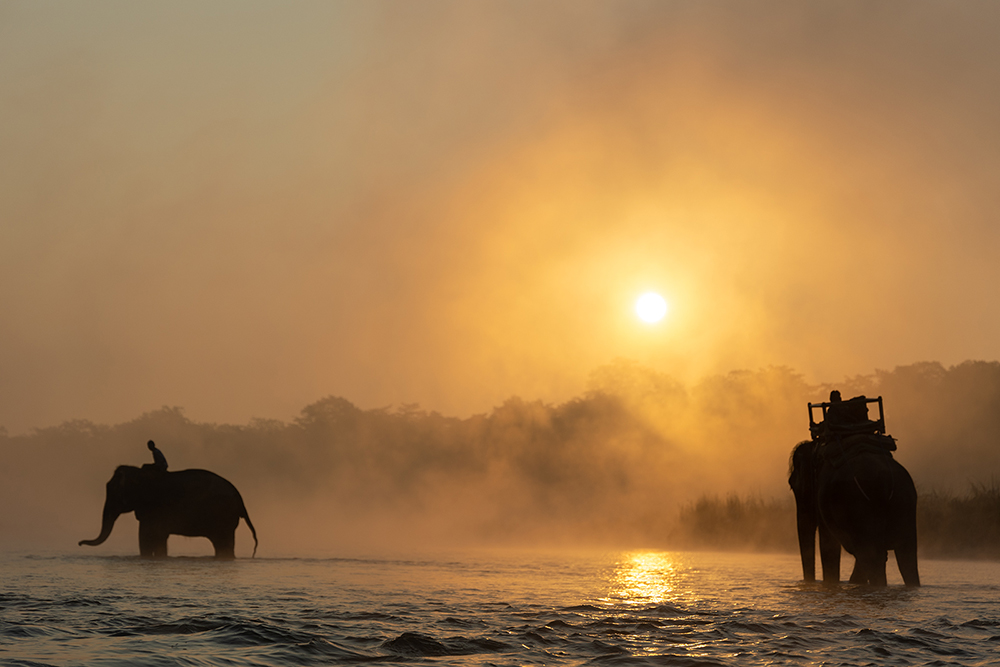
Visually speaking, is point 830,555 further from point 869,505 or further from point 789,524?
point 789,524

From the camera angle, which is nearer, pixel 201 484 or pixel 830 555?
pixel 830 555

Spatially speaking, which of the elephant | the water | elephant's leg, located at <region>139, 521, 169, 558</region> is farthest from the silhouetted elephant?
elephant's leg, located at <region>139, 521, 169, 558</region>

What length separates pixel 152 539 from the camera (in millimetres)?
24828

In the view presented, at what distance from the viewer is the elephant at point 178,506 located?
984 inches

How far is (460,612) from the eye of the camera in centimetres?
1233

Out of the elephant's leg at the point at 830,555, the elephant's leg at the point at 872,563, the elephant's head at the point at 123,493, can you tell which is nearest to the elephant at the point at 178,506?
the elephant's head at the point at 123,493

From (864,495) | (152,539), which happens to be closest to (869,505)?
(864,495)

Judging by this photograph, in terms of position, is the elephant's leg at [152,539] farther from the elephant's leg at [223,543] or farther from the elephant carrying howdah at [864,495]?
the elephant carrying howdah at [864,495]

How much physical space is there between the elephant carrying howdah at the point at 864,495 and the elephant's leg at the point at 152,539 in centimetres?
1691

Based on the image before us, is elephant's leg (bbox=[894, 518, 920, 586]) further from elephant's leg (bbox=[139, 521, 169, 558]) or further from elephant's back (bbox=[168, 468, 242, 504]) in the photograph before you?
elephant's leg (bbox=[139, 521, 169, 558])

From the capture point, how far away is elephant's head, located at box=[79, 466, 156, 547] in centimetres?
2534

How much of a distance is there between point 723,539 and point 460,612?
28.2m

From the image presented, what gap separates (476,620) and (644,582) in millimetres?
7904

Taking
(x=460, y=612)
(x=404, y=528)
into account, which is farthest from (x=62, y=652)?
(x=404, y=528)
